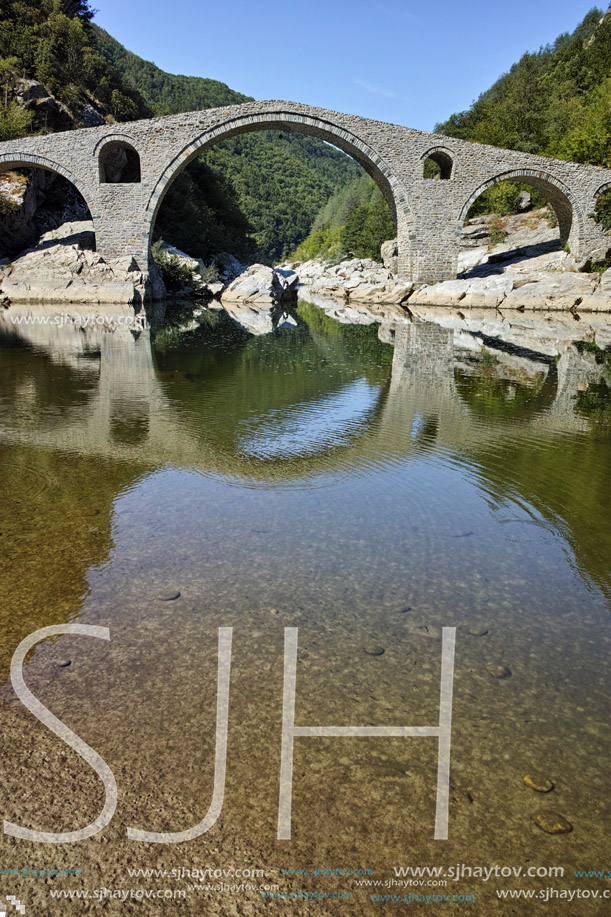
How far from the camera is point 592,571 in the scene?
9.65 ft

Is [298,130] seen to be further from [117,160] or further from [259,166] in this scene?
[259,166]

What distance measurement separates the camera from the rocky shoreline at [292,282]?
21859mm

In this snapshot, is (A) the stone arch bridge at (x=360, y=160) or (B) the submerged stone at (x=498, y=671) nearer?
(B) the submerged stone at (x=498, y=671)

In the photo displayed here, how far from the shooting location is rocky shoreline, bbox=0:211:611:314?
21.9 metres

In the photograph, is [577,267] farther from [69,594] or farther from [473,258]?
[69,594]

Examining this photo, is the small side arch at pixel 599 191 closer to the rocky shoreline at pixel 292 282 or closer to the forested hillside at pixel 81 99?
the rocky shoreline at pixel 292 282

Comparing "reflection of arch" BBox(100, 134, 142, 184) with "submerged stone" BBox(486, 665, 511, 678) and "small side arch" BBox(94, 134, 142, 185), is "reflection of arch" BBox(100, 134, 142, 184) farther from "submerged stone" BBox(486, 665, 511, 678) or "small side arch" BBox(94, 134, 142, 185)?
"submerged stone" BBox(486, 665, 511, 678)

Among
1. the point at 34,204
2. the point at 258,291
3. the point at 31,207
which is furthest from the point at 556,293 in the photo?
the point at 34,204

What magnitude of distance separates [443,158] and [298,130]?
6823 mm

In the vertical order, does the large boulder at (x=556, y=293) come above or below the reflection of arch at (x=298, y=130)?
below

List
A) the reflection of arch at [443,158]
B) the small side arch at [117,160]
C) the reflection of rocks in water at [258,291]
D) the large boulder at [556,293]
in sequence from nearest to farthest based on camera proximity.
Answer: the large boulder at [556,293] < the small side arch at [117,160] < the reflection of arch at [443,158] < the reflection of rocks in water at [258,291]

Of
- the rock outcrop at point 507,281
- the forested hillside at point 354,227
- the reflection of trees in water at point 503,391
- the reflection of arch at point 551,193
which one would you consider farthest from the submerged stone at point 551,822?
the forested hillside at point 354,227

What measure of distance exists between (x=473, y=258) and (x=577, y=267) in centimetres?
655

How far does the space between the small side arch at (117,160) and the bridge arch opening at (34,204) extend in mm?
1521
